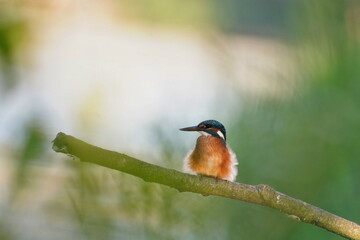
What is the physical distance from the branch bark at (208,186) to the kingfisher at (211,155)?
4 centimetres

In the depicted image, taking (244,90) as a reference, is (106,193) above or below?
below

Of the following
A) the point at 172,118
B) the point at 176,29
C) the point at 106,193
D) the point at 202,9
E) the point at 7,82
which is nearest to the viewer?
the point at 7,82

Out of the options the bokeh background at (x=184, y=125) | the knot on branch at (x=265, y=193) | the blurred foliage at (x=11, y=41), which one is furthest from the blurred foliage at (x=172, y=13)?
the blurred foliage at (x=11, y=41)

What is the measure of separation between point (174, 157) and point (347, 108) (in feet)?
0.93

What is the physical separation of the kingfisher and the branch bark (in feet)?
0.15

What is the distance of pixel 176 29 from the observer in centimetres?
78

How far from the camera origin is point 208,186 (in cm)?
32

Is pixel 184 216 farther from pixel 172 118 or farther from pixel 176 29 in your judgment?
pixel 176 29

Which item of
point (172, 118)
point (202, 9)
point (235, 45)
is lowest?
point (172, 118)

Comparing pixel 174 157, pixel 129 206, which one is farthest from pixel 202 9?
pixel 129 206

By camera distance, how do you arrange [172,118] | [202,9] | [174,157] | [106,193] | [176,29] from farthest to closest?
[202,9], [176,29], [172,118], [174,157], [106,193]

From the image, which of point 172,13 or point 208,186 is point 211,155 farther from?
point 172,13

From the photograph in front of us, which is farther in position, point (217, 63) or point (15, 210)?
point (217, 63)

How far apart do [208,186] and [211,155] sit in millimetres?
138
